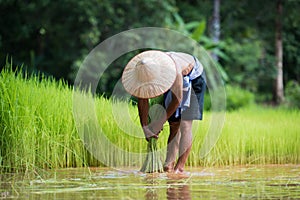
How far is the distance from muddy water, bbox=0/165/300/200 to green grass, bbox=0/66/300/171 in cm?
30

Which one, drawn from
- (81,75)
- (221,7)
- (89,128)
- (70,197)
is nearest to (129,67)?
(89,128)

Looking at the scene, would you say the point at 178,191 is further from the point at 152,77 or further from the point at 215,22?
the point at 215,22

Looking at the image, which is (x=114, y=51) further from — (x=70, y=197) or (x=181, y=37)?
(x=70, y=197)

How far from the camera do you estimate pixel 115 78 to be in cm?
1555

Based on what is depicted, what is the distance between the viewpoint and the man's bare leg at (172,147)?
5516 mm

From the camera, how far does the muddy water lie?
3.89 meters

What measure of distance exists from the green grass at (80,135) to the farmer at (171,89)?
593mm

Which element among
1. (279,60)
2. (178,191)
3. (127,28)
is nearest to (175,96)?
(178,191)

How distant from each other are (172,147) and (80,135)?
3.13 ft

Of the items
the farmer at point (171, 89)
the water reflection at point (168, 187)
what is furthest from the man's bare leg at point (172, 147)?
the water reflection at point (168, 187)

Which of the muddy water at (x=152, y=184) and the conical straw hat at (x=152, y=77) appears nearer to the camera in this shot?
the muddy water at (x=152, y=184)

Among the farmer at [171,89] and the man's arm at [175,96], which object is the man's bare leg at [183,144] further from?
the man's arm at [175,96]

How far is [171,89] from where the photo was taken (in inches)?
200

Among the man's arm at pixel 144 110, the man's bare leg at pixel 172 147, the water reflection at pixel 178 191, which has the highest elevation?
the man's arm at pixel 144 110
